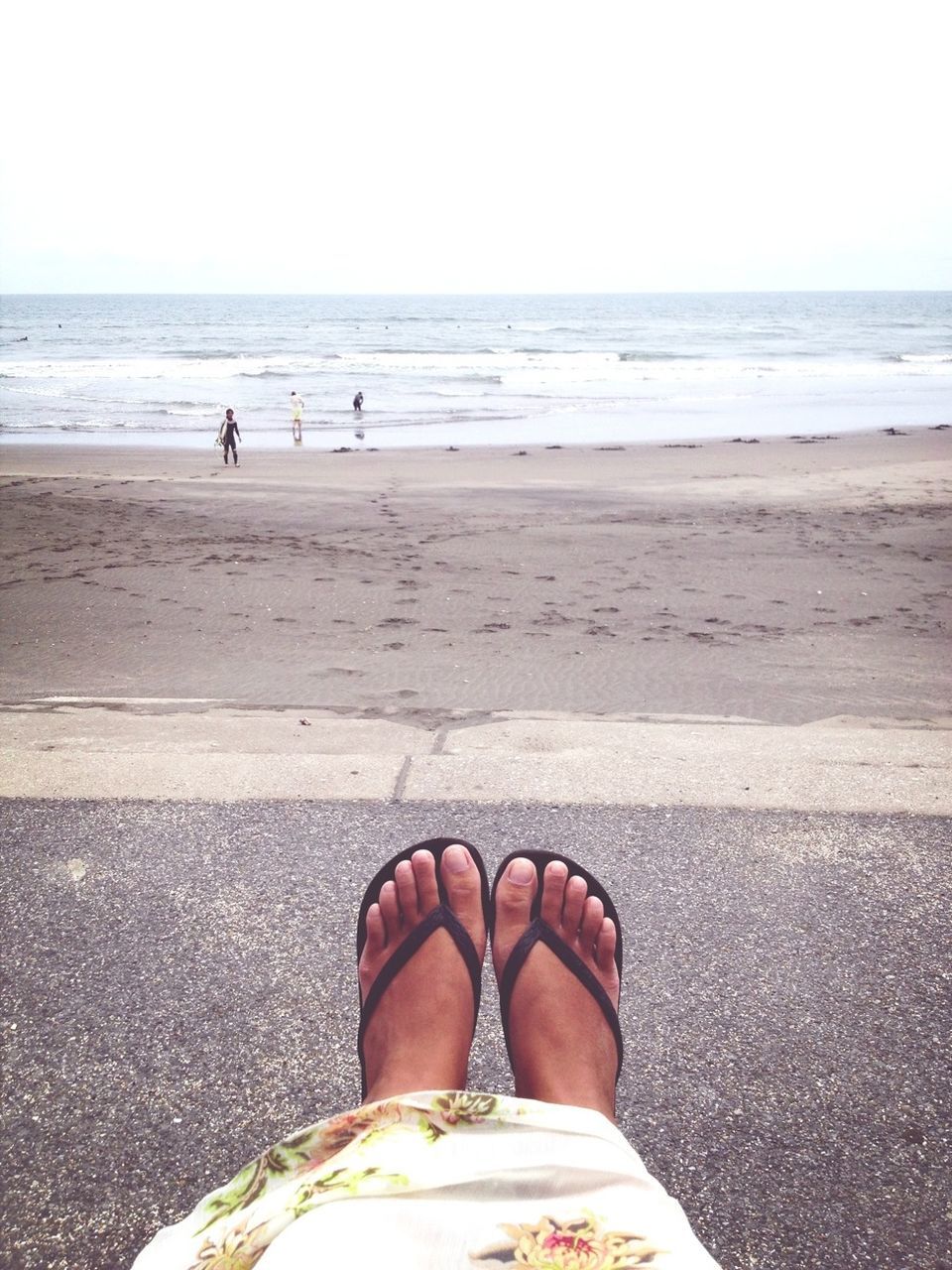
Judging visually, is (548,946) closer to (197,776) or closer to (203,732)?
(197,776)

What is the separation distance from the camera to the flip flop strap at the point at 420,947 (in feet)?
5.64

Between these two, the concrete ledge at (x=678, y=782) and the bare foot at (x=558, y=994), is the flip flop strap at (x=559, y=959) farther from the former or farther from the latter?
the concrete ledge at (x=678, y=782)

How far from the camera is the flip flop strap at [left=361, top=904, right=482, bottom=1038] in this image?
1721 millimetres

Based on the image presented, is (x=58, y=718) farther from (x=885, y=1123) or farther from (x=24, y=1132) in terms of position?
(x=885, y=1123)

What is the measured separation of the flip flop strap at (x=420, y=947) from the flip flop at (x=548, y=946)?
0.18ft

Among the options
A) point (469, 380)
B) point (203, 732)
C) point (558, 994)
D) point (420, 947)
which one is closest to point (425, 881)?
point (420, 947)

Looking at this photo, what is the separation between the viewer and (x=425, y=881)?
80.0 inches

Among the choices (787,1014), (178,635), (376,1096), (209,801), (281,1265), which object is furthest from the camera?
(178,635)

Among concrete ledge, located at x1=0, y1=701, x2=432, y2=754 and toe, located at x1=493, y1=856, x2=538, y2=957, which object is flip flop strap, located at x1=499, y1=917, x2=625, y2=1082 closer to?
toe, located at x1=493, y1=856, x2=538, y2=957

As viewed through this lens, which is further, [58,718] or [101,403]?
[101,403]

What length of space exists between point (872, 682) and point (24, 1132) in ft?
12.6

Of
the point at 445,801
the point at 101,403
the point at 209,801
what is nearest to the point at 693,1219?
the point at 445,801

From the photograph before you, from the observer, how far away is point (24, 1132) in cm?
146

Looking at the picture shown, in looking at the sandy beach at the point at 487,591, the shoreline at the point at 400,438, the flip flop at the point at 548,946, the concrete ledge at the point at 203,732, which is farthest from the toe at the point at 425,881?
the shoreline at the point at 400,438
